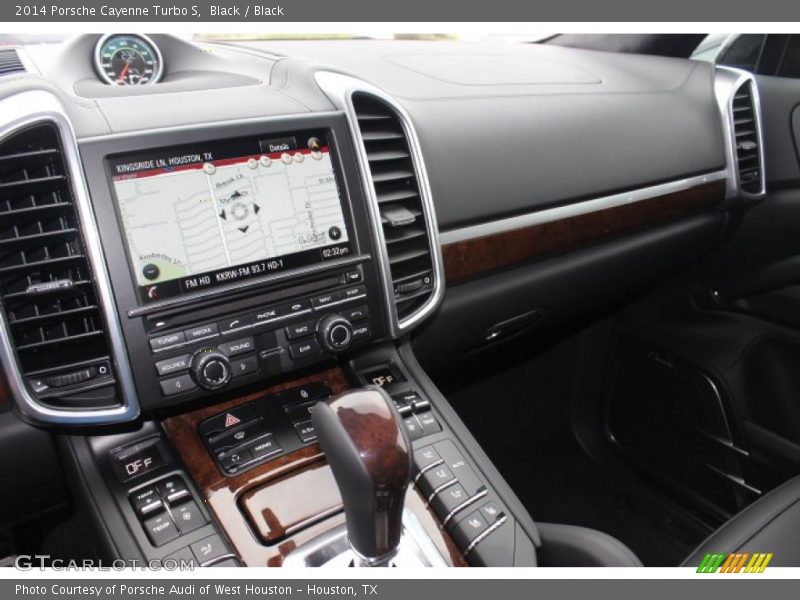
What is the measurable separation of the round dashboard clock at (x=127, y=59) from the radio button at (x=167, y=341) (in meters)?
0.45

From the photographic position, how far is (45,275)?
958 millimetres

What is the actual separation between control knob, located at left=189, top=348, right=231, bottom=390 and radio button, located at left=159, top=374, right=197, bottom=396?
12 mm

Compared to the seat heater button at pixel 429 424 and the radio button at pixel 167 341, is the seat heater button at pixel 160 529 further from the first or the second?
the seat heater button at pixel 429 424

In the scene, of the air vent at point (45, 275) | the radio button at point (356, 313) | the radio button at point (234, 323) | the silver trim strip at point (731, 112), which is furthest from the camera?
the silver trim strip at point (731, 112)

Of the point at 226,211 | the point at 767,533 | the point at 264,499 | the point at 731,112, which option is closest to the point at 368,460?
the point at 264,499

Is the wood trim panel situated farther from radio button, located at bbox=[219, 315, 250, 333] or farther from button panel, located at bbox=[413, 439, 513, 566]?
radio button, located at bbox=[219, 315, 250, 333]

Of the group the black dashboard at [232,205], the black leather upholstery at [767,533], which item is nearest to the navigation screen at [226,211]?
the black dashboard at [232,205]

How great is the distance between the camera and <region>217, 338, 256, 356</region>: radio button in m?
1.03

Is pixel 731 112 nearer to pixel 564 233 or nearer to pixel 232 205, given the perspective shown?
pixel 564 233

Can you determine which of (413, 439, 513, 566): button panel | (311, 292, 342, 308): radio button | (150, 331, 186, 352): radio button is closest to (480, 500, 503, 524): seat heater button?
(413, 439, 513, 566): button panel

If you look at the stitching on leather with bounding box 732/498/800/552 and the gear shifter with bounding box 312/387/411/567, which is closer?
the gear shifter with bounding box 312/387/411/567

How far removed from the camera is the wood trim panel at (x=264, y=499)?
3.26 feet

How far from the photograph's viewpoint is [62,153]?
92 cm

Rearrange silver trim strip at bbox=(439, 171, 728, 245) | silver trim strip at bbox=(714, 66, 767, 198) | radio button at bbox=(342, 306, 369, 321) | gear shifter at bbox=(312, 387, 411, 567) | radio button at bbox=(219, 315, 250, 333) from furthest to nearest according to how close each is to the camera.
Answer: silver trim strip at bbox=(714, 66, 767, 198) → silver trim strip at bbox=(439, 171, 728, 245) → radio button at bbox=(342, 306, 369, 321) → radio button at bbox=(219, 315, 250, 333) → gear shifter at bbox=(312, 387, 411, 567)
